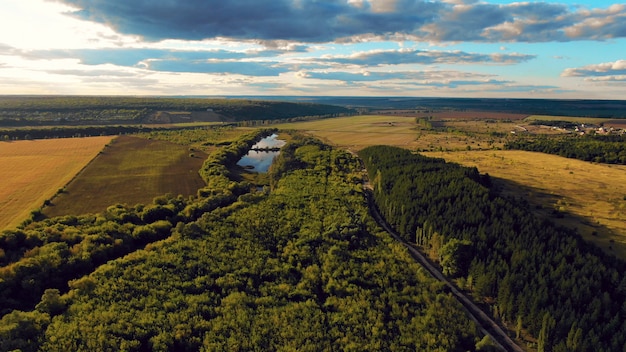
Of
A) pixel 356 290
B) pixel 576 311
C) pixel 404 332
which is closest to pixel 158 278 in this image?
pixel 356 290

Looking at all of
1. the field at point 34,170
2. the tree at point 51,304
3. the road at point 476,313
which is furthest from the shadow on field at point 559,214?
the field at point 34,170

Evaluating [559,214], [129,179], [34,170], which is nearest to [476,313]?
[559,214]

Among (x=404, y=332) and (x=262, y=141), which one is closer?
(x=404, y=332)

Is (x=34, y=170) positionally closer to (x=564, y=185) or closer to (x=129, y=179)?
(x=129, y=179)

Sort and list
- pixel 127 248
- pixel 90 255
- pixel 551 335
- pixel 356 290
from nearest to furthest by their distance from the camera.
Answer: pixel 551 335
pixel 356 290
pixel 90 255
pixel 127 248

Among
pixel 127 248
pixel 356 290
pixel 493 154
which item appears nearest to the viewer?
pixel 356 290

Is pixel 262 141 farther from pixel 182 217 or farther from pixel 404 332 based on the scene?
pixel 404 332

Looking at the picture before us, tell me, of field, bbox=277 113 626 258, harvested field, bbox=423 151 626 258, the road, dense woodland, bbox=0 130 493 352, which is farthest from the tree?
harvested field, bbox=423 151 626 258
